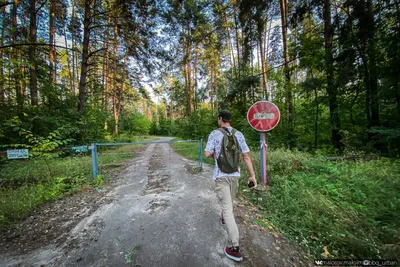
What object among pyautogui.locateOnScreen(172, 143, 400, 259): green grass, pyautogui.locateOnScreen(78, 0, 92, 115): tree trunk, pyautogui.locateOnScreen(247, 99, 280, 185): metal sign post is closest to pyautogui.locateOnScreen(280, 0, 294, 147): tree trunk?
pyautogui.locateOnScreen(172, 143, 400, 259): green grass

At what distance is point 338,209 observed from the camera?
2404 millimetres

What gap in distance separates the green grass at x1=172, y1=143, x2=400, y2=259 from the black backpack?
4.48 feet

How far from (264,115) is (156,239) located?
3.30 m

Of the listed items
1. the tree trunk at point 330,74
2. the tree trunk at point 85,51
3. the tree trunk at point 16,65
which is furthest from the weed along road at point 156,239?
the tree trunk at point 85,51

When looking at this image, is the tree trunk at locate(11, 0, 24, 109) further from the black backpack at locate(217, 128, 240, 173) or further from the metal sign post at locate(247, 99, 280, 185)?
the metal sign post at locate(247, 99, 280, 185)

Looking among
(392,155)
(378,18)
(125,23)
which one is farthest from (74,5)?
(392,155)

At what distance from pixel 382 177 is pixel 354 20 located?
17.9 feet

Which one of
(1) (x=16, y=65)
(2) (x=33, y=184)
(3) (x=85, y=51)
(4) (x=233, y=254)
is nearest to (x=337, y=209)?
(4) (x=233, y=254)

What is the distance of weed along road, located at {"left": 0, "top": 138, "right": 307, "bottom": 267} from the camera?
6.06ft

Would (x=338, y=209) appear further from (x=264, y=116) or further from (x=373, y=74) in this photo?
(x=373, y=74)

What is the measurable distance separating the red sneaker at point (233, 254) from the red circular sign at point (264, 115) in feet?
8.57

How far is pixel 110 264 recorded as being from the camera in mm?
1800

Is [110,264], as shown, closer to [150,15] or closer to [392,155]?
[392,155]

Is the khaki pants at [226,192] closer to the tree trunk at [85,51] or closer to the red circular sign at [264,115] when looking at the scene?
the red circular sign at [264,115]
